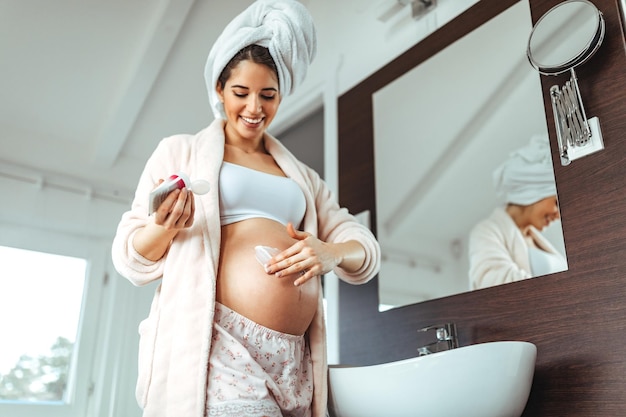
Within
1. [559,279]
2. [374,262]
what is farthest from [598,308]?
[374,262]

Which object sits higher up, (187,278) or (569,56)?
(569,56)

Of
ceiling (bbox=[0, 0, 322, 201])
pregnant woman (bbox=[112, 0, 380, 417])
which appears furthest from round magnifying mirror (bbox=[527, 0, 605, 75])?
ceiling (bbox=[0, 0, 322, 201])

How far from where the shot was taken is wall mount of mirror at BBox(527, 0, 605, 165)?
1207 mm

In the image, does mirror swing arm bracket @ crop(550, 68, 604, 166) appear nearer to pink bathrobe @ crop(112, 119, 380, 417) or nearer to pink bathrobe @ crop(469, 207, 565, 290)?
pink bathrobe @ crop(469, 207, 565, 290)

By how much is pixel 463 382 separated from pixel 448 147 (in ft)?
2.61

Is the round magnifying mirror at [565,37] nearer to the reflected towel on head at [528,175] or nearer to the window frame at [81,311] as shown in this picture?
the reflected towel on head at [528,175]

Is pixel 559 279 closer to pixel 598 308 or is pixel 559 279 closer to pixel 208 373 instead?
pixel 598 308

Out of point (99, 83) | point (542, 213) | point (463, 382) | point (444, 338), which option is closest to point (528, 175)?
point (542, 213)

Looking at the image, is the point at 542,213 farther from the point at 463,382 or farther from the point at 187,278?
the point at 187,278

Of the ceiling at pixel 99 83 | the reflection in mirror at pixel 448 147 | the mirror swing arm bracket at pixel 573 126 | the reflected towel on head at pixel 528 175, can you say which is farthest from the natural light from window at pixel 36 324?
the mirror swing arm bracket at pixel 573 126

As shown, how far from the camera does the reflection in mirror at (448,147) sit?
4.85 feet

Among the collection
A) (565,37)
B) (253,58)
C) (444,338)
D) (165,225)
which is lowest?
(444,338)

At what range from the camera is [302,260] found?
0.99m

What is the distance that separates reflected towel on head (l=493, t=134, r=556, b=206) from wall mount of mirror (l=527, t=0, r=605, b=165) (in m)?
0.08
